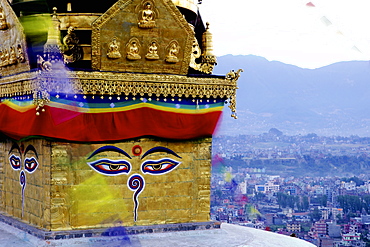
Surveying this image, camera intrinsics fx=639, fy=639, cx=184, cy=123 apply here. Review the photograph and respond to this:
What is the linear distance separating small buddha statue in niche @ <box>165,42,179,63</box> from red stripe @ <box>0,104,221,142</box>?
3.15ft

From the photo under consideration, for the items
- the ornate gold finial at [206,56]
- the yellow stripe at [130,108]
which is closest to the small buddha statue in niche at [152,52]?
the yellow stripe at [130,108]

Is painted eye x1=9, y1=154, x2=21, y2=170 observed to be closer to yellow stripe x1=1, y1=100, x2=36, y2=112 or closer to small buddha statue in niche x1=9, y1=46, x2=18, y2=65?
yellow stripe x1=1, y1=100, x2=36, y2=112

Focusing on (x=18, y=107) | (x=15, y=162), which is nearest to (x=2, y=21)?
(x=18, y=107)

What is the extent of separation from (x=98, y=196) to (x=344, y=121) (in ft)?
365

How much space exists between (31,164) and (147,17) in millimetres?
3375

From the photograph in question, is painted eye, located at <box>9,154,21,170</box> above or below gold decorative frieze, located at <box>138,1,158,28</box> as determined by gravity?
below

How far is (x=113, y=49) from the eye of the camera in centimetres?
1112

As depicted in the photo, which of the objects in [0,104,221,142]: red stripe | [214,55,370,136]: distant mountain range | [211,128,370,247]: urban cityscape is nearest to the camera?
[0,104,221,142]: red stripe

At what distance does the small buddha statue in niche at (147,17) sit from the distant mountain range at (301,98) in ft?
307

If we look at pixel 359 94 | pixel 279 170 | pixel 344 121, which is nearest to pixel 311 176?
pixel 279 170

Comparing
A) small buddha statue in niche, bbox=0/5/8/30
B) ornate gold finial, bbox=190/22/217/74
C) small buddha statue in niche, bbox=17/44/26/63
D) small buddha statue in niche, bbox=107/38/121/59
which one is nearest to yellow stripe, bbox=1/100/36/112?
small buddha statue in niche, bbox=17/44/26/63

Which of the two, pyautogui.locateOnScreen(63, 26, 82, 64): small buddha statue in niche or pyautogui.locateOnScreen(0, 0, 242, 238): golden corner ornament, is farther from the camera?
pyautogui.locateOnScreen(63, 26, 82, 64): small buddha statue in niche

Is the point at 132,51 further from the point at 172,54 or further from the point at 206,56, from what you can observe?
the point at 206,56

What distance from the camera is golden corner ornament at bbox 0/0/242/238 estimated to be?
10859mm
